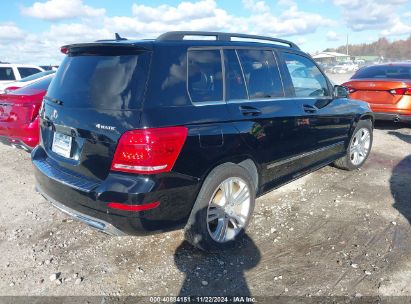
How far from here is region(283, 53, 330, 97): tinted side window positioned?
160 inches

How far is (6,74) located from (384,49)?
9414cm

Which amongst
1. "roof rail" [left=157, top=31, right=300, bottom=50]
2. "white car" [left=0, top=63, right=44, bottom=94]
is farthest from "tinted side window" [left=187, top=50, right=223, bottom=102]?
"white car" [left=0, top=63, right=44, bottom=94]

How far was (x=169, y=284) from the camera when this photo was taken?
2.84 m

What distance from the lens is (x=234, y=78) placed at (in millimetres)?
3283

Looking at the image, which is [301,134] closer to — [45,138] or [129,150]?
[129,150]

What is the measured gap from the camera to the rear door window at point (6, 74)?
1306 cm

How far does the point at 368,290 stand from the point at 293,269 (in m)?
0.58

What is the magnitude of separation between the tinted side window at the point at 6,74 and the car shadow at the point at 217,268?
495 inches

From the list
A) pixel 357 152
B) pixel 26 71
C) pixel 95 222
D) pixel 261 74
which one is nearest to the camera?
pixel 95 222

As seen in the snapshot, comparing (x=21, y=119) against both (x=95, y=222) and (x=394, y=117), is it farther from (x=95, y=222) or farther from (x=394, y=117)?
(x=394, y=117)

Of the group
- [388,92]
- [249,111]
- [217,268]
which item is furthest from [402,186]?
[388,92]

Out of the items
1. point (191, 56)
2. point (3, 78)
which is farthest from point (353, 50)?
point (191, 56)

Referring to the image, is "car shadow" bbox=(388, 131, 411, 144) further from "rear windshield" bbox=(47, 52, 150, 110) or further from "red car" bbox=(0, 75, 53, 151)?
"red car" bbox=(0, 75, 53, 151)

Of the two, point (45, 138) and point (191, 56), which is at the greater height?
point (191, 56)
